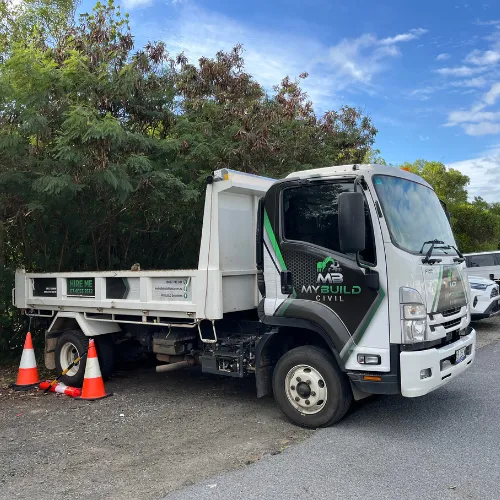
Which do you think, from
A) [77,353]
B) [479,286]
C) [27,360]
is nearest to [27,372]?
[27,360]

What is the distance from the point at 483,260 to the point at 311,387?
12.0 meters

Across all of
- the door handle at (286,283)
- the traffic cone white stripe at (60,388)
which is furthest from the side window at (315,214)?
the traffic cone white stripe at (60,388)

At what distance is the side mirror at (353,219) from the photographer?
4.71 m

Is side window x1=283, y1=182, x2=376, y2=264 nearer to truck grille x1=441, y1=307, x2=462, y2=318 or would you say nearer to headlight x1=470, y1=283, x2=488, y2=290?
truck grille x1=441, y1=307, x2=462, y2=318

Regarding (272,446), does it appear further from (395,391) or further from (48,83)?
(48,83)

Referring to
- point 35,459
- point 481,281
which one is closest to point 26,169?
point 35,459

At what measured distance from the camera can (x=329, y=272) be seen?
5.20m

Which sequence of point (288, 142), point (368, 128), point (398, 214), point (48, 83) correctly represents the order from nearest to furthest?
point (398, 214), point (48, 83), point (288, 142), point (368, 128)

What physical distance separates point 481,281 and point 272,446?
29.1 feet

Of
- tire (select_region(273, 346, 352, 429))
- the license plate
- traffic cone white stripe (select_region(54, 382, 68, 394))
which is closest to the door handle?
tire (select_region(273, 346, 352, 429))

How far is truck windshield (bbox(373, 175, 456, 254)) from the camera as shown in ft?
16.4

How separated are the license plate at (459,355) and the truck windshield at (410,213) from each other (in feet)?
3.37

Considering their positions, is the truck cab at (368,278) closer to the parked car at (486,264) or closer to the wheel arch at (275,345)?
the wheel arch at (275,345)

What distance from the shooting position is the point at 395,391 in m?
4.79
